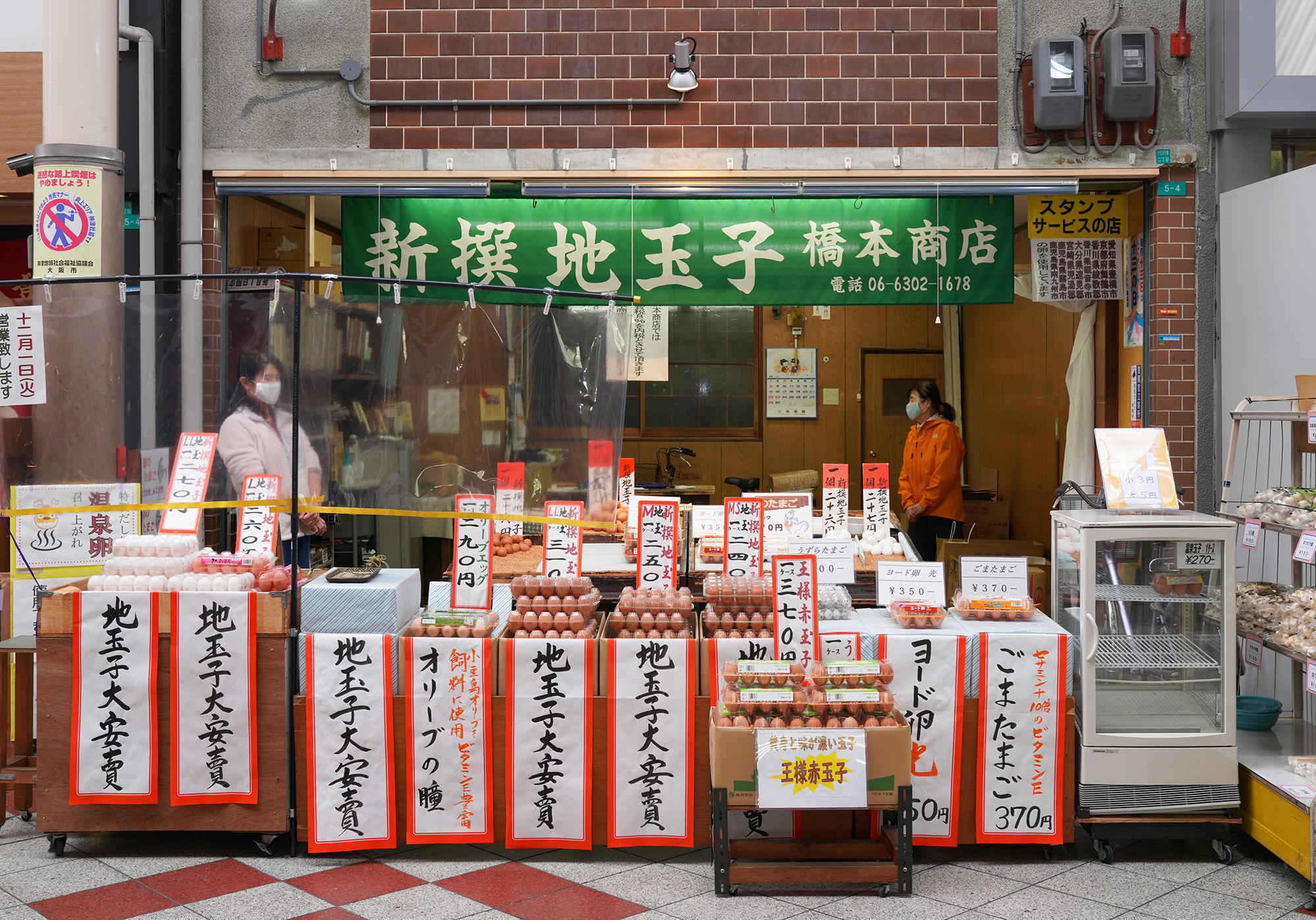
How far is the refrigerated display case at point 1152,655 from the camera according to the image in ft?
15.2

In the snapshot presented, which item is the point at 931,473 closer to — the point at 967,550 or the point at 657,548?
the point at 967,550

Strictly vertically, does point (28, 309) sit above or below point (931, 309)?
below

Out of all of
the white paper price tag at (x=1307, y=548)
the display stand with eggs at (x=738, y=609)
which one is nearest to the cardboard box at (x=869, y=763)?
the display stand with eggs at (x=738, y=609)

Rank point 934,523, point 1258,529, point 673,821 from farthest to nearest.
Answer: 1. point 934,523
2. point 1258,529
3. point 673,821

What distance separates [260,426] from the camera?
4.85 metres

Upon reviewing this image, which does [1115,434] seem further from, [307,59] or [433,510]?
[307,59]

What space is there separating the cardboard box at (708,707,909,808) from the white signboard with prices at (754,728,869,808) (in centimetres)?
6

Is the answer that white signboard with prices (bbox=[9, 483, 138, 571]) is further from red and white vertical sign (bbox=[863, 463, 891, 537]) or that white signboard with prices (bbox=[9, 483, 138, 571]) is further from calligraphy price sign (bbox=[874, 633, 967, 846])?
red and white vertical sign (bbox=[863, 463, 891, 537])

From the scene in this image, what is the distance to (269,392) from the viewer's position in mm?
4793

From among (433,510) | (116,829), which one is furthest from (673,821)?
(116,829)

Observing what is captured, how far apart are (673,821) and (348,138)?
5042 mm

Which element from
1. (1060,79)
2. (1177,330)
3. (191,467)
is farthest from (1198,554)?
(191,467)

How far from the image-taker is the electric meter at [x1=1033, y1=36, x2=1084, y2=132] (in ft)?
22.7

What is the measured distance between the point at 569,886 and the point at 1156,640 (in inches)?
113
